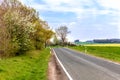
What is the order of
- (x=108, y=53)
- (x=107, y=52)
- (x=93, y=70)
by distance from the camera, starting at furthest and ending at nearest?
(x=107, y=52) < (x=108, y=53) < (x=93, y=70)

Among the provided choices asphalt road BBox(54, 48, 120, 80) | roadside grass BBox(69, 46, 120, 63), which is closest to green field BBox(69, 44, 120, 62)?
roadside grass BBox(69, 46, 120, 63)

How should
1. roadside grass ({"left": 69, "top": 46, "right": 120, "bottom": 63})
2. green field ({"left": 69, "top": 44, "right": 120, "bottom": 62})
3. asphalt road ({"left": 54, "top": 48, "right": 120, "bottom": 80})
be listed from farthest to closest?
green field ({"left": 69, "top": 44, "right": 120, "bottom": 62}), roadside grass ({"left": 69, "top": 46, "right": 120, "bottom": 63}), asphalt road ({"left": 54, "top": 48, "right": 120, "bottom": 80})

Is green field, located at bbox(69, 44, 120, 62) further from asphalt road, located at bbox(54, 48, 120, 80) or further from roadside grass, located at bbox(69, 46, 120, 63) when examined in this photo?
asphalt road, located at bbox(54, 48, 120, 80)

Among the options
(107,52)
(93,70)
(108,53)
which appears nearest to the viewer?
(93,70)

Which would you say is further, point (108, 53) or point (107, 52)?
point (107, 52)

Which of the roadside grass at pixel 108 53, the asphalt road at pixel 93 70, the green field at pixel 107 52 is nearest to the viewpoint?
the asphalt road at pixel 93 70

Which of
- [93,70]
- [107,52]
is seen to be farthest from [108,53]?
[93,70]

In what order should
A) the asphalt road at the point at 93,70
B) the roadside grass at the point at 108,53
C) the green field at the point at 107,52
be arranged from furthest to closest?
the green field at the point at 107,52
the roadside grass at the point at 108,53
the asphalt road at the point at 93,70

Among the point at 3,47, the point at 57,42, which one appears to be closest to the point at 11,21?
the point at 3,47

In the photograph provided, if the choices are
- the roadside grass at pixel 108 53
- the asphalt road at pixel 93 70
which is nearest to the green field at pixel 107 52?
the roadside grass at pixel 108 53

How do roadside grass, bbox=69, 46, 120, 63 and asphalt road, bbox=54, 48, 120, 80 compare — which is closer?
asphalt road, bbox=54, 48, 120, 80

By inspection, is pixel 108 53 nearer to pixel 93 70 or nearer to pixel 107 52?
pixel 107 52

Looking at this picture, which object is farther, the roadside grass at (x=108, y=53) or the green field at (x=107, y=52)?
the green field at (x=107, y=52)

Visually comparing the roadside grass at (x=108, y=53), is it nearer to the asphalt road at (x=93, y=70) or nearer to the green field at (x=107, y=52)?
the green field at (x=107, y=52)
